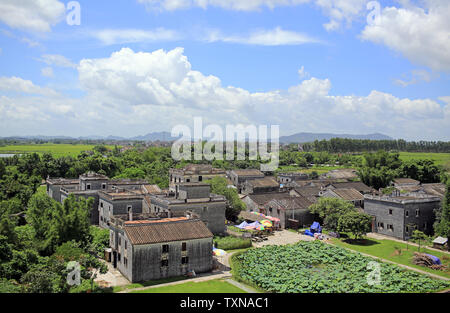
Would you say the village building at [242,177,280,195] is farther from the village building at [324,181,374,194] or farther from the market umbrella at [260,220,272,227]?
the market umbrella at [260,220,272,227]

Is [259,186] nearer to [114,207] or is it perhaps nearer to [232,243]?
[232,243]

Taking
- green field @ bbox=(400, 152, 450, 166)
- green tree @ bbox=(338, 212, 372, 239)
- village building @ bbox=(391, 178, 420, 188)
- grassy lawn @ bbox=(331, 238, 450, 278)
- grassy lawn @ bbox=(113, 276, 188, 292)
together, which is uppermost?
green field @ bbox=(400, 152, 450, 166)

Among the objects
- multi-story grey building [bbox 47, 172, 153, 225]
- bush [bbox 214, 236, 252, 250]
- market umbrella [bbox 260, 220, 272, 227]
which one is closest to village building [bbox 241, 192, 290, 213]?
market umbrella [bbox 260, 220, 272, 227]

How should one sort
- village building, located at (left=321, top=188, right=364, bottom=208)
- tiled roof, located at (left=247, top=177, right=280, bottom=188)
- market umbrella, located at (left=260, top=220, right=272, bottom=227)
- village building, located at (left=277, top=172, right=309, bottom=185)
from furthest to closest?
1. village building, located at (left=277, top=172, right=309, bottom=185)
2. tiled roof, located at (left=247, top=177, right=280, bottom=188)
3. village building, located at (left=321, top=188, right=364, bottom=208)
4. market umbrella, located at (left=260, top=220, right=272, bottom=227)

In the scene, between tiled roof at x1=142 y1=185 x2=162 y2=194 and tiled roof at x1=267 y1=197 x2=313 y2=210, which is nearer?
tiled roof at x1=267 y1=197 x2=313 y2=210

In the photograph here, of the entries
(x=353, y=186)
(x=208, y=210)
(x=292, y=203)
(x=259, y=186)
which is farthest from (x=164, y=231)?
Answer: (x=259, y=186)

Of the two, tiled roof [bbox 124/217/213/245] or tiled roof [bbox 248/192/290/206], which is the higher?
tiled roof [bbox 124/217/213/245]
